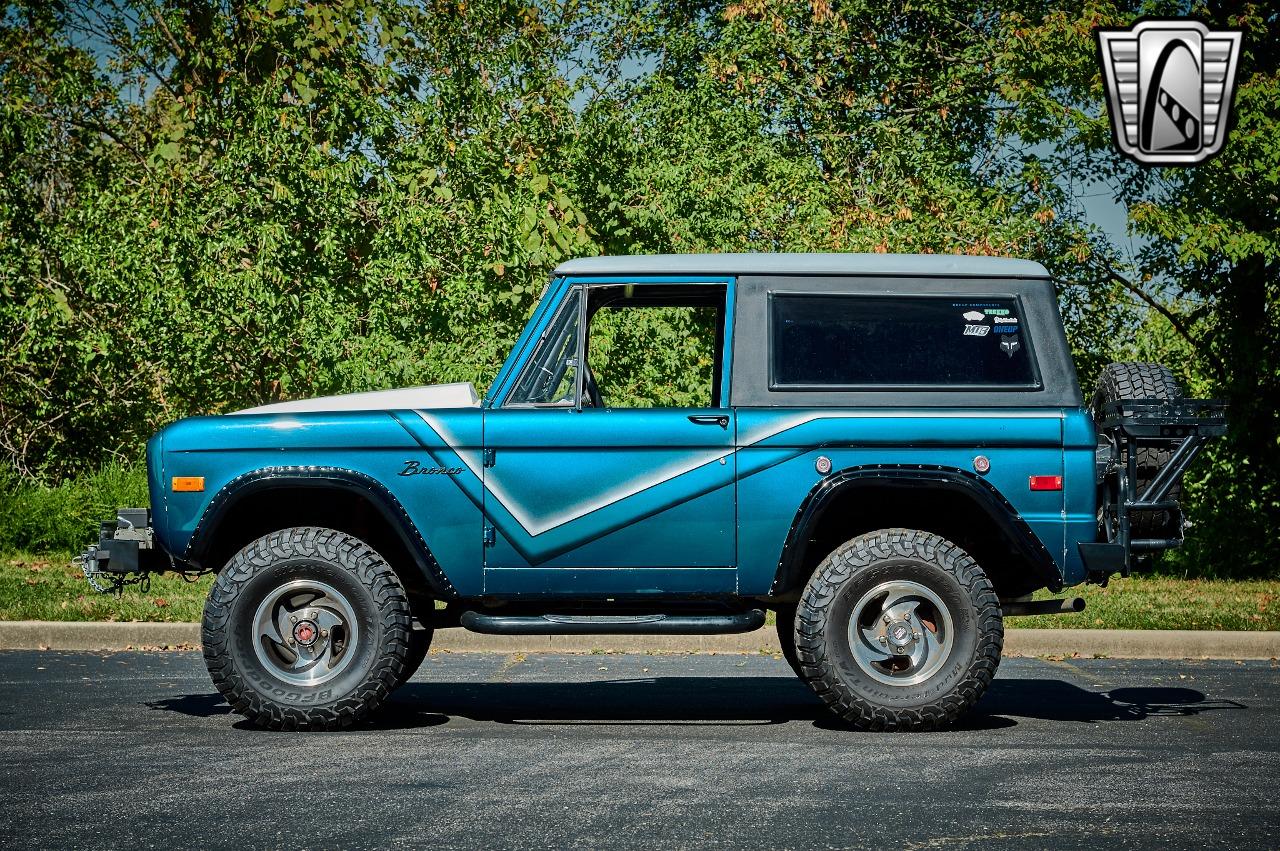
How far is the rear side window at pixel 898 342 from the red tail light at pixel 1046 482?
482 millimetres

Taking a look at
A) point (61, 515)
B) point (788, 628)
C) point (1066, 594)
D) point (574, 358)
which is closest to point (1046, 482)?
point (788, 628)

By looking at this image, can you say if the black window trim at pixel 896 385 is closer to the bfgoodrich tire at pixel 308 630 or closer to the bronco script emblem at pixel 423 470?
the bronco script emblem at pixel 423 470

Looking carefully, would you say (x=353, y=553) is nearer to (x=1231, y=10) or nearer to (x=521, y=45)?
(x=521, y=45)

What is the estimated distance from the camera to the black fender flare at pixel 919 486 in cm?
702

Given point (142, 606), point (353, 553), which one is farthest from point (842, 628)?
point (142, 606)

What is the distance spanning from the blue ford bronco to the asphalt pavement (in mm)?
449

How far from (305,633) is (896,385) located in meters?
3.12

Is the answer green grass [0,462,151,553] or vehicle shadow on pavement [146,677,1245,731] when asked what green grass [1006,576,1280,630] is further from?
green grass [0,462,151,553]

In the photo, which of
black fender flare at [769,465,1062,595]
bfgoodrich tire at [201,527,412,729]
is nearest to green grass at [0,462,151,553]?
bfgoodrich tire at [201,527,412,729]

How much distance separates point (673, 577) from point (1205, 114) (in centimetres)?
1119

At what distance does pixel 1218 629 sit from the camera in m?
11.3

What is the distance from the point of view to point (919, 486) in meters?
7.05

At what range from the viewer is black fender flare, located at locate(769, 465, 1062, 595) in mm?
7023

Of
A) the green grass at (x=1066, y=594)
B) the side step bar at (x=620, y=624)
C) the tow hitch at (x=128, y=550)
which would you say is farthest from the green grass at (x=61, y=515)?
the side step bar at (x=620, y=624)
